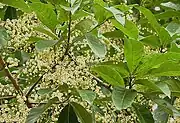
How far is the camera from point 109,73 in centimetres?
113

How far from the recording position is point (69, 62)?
1.16m

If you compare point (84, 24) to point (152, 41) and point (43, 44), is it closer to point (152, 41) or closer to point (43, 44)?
point (43, 44)

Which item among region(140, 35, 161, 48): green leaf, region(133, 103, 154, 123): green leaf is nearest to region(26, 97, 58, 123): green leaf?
region(133, 103, 154, 123): green leaf

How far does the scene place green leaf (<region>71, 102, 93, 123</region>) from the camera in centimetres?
117

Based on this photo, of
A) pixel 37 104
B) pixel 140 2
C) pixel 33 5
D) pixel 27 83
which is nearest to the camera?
pixel 33 5

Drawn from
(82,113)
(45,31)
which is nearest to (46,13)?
(45,31)

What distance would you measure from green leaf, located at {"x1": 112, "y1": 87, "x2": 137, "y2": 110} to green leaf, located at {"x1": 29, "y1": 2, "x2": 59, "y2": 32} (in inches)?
9.8

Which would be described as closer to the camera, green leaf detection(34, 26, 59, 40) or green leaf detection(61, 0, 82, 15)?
green leaf detection(61, 0, 82, 15)

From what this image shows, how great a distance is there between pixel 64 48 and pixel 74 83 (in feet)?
0.37

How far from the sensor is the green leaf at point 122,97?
1.06 metres

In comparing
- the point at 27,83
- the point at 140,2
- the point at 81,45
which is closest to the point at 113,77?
the point at 81,45

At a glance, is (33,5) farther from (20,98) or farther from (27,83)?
(27,83)

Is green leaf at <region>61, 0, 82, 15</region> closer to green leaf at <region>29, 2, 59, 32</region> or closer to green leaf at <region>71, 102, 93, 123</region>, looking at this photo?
green leaf at <region>29, 2, 59, 32</region>

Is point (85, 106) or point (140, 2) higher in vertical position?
point (140, 2)
